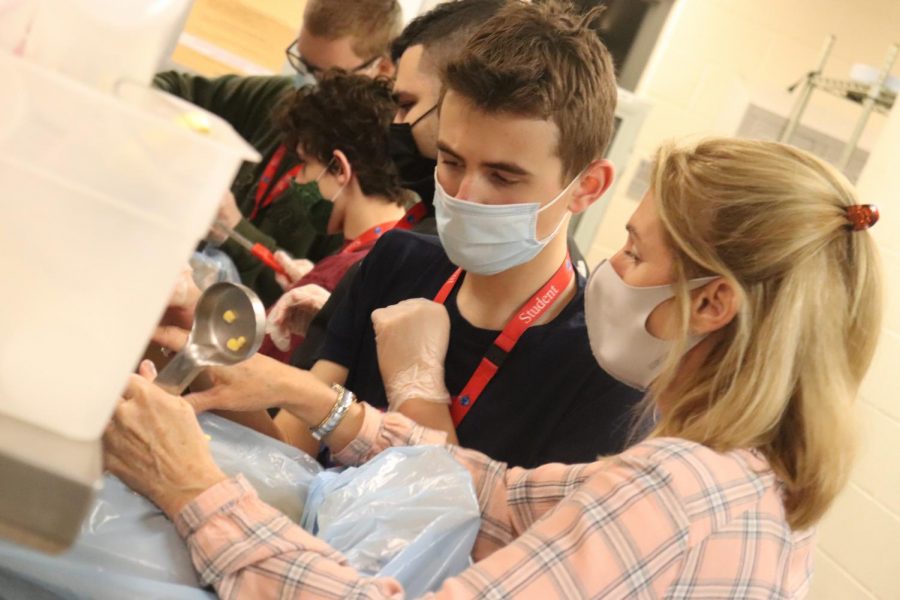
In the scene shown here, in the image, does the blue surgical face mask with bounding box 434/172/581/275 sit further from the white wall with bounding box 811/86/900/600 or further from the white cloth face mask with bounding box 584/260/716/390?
the white wall with bounding box 811/86/900/600

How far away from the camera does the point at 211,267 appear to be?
1.97 metres

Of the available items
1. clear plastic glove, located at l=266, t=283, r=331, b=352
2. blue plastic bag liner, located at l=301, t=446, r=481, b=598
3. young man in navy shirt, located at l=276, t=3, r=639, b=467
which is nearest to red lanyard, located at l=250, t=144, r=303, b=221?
clear plastic glove, located at l=266, t=283, r=331, b=352

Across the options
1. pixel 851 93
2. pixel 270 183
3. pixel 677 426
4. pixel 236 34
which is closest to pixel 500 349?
pixel 677 426

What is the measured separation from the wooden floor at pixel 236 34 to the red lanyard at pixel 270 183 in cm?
119

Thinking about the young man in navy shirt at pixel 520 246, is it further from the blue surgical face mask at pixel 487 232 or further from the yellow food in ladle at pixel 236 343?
the yellow food in ladle at pixel 236 343

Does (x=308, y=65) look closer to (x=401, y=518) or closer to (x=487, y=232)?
(x=487, y=232)

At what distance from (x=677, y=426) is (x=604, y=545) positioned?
278 mm

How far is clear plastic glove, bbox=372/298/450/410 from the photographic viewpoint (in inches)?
62.6

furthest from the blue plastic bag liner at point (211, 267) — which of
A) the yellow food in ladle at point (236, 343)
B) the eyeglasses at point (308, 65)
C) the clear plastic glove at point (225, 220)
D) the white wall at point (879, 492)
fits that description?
the white wall at point (879, 492)

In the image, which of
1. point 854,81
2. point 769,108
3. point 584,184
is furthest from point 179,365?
point 769,108

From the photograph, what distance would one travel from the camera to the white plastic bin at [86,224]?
0.63m

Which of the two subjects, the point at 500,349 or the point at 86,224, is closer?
the point at 86,224

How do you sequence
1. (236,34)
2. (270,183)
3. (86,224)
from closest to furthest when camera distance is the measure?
1. (86,224)
2. (270,183)
3. (236,34)

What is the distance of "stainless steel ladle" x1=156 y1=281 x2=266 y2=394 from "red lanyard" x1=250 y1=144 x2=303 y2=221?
5.47ft
